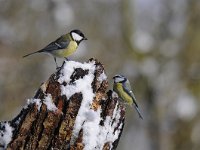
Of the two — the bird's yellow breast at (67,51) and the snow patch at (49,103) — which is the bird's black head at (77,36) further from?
the snow patch at (49,103)

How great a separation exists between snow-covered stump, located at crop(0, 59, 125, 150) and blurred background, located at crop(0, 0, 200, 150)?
39.2 ft

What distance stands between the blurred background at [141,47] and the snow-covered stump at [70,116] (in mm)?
11938

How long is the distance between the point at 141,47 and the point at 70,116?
15.4 m

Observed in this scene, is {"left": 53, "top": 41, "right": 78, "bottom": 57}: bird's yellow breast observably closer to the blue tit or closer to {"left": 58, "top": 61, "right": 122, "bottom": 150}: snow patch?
the blue tit

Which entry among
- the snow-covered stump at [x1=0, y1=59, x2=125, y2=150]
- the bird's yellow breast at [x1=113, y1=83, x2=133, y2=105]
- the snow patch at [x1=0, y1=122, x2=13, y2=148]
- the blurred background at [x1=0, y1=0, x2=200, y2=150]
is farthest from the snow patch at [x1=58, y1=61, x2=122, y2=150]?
the blurred background at [x1=0, y1=0, x2=200, y2=150]

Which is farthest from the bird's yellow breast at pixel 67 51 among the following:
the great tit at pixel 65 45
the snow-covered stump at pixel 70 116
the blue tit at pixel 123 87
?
the snow-covered stump at pixel 70 116

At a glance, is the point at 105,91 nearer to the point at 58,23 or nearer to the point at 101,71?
the point at 101,71

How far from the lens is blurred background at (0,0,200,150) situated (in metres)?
16.0

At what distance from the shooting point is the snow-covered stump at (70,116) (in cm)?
267

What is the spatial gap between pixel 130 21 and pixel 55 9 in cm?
202

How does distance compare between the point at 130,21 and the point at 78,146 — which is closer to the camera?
the point at 78,146

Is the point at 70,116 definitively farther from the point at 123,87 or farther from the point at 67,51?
the point at 67,51

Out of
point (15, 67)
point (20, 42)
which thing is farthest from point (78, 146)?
point (20, 42)

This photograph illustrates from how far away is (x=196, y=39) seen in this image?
17.6 meters
